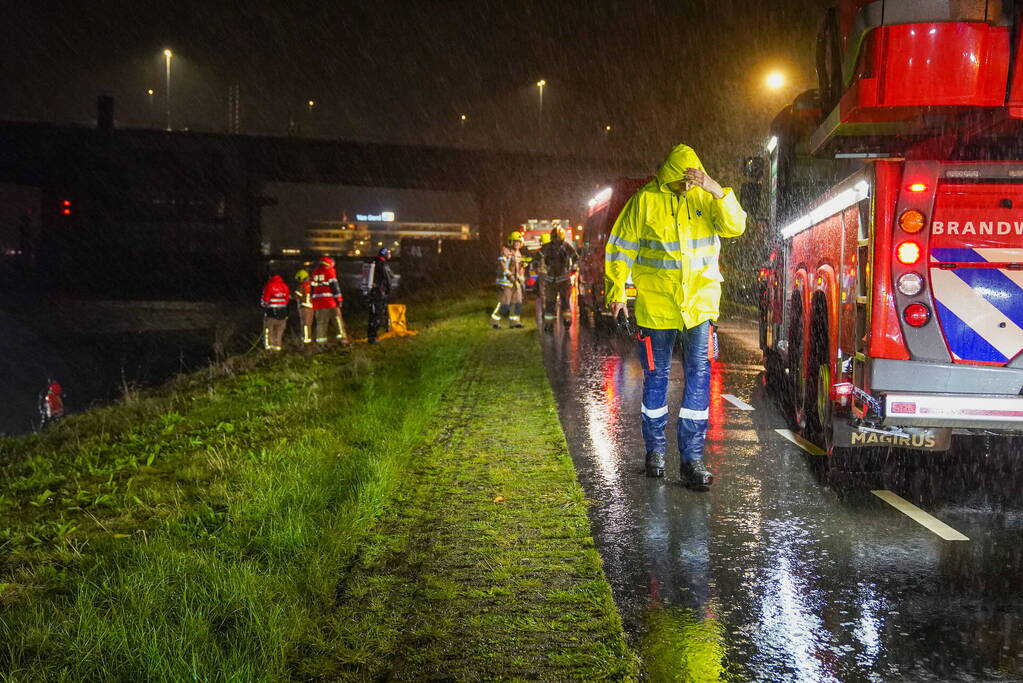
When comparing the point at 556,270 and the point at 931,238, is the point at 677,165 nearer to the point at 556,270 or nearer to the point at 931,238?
the point at 931,238

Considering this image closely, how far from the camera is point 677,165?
6609 millimetres

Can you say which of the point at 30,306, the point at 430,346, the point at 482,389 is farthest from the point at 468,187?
the point at 482,389

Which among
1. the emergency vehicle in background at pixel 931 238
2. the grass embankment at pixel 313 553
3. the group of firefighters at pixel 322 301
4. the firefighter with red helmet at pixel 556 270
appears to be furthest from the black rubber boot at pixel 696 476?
the group of firefighters at pixel 322 301

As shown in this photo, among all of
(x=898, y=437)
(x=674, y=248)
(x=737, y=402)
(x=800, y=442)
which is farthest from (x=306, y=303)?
(x=898, y=437)

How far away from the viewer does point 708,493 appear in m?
6.68

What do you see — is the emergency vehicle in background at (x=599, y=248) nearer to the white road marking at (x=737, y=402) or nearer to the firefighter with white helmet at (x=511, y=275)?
the firefighter with white helmet at (x=511, y=275)

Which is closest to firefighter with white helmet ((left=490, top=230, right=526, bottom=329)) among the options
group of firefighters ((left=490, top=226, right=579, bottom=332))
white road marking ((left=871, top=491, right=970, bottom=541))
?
group of firefighters ((left=490, top=226, right=579, bottom=332))

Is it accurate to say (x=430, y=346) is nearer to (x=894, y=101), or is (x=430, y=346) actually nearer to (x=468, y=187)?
(x=894, y=101)

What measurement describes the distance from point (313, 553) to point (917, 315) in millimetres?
3686

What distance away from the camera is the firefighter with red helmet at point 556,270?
62.4 feet

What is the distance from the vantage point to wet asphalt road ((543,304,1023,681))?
3.99 m

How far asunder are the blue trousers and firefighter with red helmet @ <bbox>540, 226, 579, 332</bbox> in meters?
11.8

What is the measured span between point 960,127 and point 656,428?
9.05 feet

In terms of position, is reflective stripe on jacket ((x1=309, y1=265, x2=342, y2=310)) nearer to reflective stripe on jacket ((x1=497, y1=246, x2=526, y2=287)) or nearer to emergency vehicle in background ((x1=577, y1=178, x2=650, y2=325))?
reflective stripe on jacket ((x1=497, y1=246, x2=526, y2=287))
